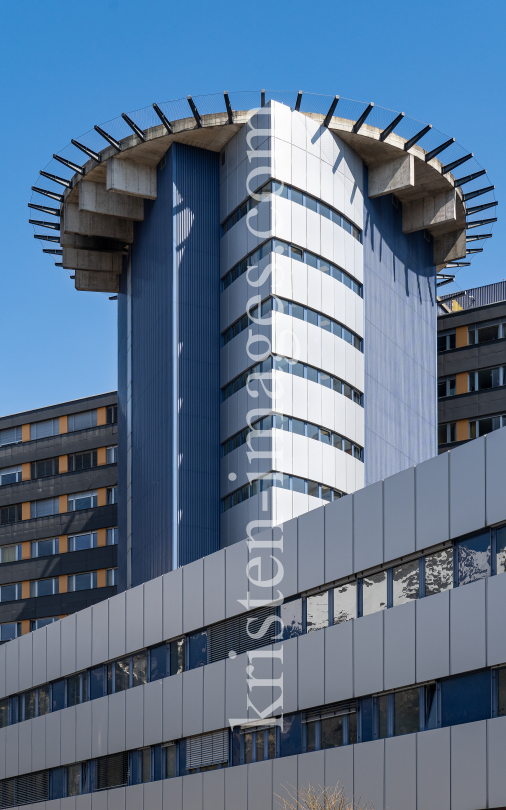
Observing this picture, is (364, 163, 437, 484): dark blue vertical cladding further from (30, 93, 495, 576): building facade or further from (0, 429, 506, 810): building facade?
(0, 429, 506, 810): building facade

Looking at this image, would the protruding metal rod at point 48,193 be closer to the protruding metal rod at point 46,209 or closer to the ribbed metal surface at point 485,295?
the protruding metal rod at point 46,209

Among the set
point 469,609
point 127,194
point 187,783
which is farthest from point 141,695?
point 127,194

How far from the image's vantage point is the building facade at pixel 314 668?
77.5 ft

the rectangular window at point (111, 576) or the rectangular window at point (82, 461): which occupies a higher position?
the rectangular window at point (82, 461)

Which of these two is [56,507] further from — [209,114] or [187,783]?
[187,783]

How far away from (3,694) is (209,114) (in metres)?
25.9

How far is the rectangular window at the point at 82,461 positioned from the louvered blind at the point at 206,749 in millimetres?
42702

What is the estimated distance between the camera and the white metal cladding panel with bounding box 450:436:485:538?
23922 mm

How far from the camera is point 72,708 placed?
4091 cm

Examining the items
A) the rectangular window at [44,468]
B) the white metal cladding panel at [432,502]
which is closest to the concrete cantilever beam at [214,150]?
the rectangular window at [44,468]

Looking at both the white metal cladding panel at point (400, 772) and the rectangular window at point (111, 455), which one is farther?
the rectangular window at point (111, 455)

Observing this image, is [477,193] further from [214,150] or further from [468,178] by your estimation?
[214,150]

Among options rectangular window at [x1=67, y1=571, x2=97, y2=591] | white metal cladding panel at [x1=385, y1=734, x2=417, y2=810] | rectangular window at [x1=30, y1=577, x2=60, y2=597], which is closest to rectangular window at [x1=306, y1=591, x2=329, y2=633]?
white metal cladding panel at [x1=385, y1=734, x2=417, y2=810]

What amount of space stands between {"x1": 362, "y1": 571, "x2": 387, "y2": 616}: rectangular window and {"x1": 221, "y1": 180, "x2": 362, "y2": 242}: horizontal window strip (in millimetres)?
22885
